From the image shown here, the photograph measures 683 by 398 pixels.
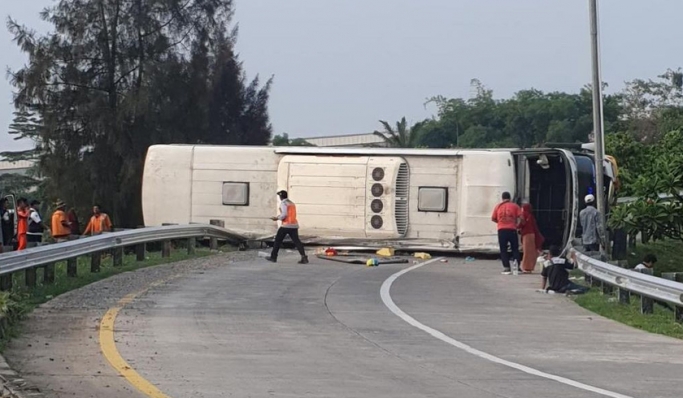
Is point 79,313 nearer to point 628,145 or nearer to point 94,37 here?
point 628,145

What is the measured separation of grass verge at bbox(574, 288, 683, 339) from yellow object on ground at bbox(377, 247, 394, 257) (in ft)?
24.2

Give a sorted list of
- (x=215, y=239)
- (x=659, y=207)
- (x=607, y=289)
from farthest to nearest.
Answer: (x=215, y=239), (x=659, y=207), (x=607, y=289)

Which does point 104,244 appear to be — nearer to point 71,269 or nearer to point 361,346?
point 71,269

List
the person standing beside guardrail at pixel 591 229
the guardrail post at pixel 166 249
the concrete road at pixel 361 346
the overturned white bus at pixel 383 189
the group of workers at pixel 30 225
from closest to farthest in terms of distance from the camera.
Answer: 1. the concrete road at pixel 361 346
2. the person standing beside guardrail at pixel 591 229
3. the group of workers at pixel 30 225
4. the guardrail post at pixel 166 249
5. the overturned white bus at pixel 383 189

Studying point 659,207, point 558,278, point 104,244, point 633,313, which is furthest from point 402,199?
point 633,313

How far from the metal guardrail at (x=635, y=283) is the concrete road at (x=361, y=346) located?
0.69m

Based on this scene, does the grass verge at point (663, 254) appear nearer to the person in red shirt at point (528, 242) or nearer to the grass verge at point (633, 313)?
the person in red shirt at point (528, 242)

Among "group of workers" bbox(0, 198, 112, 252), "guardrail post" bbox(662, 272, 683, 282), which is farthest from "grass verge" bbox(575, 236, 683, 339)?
"group of workers" bbox(0, 198, 112, 252)

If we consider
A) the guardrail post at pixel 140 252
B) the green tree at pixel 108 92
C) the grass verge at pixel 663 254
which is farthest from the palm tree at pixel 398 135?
the guardrail post at pixel 140 252

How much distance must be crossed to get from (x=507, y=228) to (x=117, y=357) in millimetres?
12174

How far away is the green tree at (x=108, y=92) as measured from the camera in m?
50.7

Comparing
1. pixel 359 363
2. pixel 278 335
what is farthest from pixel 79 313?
pixel 359 363

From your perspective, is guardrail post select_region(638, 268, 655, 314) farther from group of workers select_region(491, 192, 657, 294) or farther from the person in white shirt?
the person in white shirt

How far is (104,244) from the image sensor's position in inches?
776
